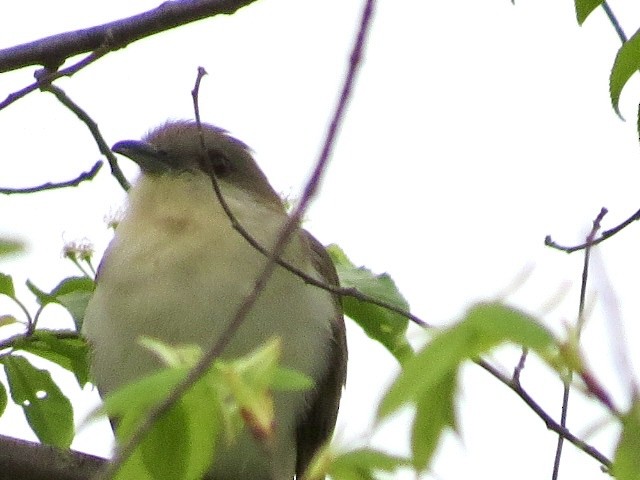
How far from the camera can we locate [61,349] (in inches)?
160

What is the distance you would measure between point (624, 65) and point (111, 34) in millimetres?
1749

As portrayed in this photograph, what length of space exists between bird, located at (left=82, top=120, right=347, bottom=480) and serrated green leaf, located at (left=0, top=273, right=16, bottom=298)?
58cm

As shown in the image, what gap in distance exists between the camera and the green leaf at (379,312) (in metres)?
3.85

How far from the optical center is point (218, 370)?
1913mm

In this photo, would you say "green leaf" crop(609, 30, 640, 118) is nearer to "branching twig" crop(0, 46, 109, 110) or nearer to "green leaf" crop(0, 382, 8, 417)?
"branching twig" crop(0, 46, 109, 110)

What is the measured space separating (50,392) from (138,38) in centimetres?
117

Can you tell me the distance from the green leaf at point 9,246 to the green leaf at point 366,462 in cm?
74

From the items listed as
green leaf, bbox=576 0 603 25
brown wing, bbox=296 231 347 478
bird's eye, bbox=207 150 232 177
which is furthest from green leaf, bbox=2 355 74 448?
green leaf, bbox=576 0 603 25

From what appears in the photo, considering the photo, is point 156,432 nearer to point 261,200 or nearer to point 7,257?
point 7,257

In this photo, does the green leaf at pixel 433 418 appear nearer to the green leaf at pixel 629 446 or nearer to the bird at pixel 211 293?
the green leaf at pixel 629 446

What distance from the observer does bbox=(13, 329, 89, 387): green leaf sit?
12.7 feet

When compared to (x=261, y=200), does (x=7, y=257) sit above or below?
above

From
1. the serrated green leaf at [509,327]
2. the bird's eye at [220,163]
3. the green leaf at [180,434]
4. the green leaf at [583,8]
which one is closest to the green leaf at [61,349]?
the bird's eye at [220,163]

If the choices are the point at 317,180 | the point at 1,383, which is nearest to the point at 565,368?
the point at 317,180
